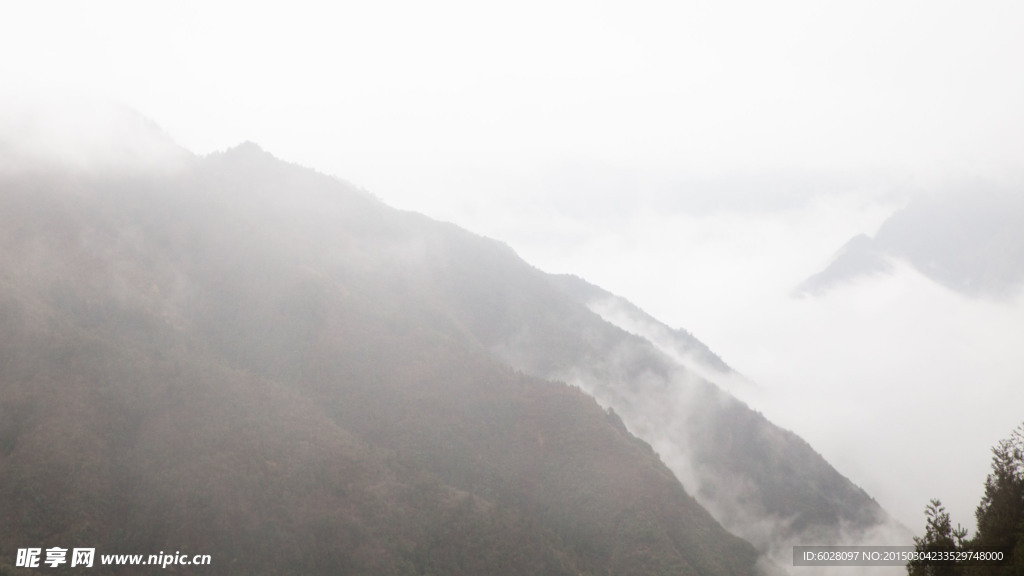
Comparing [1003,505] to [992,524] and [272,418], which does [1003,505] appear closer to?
[992,524]

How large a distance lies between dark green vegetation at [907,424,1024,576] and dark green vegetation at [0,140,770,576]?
26.0 metres

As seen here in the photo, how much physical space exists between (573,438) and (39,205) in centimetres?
6607

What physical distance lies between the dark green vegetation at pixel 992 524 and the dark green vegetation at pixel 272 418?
2599 cm

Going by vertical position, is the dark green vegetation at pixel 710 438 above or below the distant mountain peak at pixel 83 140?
below

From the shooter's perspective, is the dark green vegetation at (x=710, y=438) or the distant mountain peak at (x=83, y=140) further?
the dark green vegetation at (x=710, y=438)

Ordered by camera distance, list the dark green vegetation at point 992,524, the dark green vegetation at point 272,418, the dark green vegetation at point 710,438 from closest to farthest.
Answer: the dark green vegetation at point 992,524 → the dark green vegetation at point 272,418 → the dark green vegetation at point 710,438

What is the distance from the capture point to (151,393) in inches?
1868

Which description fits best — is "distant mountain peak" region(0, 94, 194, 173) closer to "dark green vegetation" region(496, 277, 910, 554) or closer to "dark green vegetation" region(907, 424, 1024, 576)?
"dark green vegetation" region(496, 277, 910, 554)

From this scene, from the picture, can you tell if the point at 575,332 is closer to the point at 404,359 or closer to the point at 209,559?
the point at 404,359

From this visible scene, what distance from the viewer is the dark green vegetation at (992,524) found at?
90.0 ft

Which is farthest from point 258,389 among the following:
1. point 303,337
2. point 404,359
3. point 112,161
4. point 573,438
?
point 112,161

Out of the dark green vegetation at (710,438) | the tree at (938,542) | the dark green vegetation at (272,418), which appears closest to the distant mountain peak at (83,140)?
the dark green vegetation at (272,418)

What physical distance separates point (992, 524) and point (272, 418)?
52.2 m

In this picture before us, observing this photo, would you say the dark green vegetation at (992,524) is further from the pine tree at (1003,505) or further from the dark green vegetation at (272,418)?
the dark green vegetation at (272,418)
